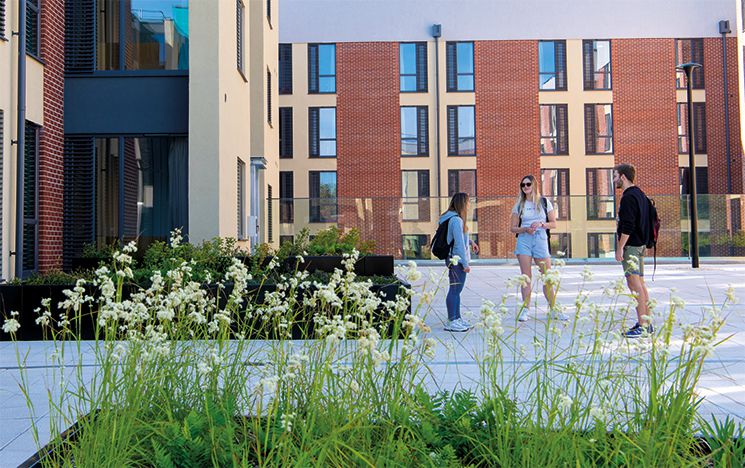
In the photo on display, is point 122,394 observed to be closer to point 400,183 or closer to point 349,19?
point 400,183

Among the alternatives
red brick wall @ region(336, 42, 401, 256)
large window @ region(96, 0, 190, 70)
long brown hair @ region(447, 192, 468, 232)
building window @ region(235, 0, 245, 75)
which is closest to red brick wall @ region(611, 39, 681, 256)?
red brick wall @ region(336, 42, 401, 256)

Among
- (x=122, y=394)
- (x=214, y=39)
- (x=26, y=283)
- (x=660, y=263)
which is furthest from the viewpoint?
(x=660, y=263)

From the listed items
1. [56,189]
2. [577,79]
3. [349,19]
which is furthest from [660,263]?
[56,189]

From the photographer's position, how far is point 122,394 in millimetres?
3006

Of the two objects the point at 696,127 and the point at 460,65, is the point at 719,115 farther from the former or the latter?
the point at 460,65

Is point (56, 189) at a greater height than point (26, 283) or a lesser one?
greater

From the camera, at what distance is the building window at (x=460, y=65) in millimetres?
29688

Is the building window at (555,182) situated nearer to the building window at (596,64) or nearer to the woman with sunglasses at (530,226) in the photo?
the building window at (596,64)

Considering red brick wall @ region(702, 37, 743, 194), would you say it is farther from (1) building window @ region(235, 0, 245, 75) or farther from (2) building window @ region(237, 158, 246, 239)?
(1) building window @ region(235, 0, 245, 75)

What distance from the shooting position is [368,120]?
29.7m

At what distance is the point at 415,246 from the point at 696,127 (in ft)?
44.2

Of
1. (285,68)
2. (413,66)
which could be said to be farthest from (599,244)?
(285,68)

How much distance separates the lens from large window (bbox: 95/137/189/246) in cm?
1179

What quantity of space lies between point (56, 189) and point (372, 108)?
1984cm
